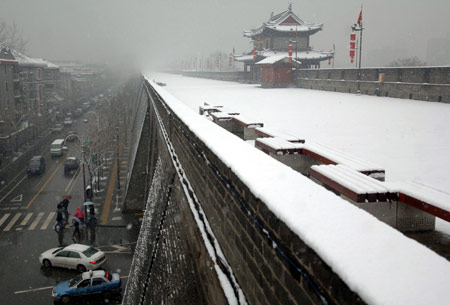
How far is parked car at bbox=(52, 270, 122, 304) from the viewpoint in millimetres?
11469

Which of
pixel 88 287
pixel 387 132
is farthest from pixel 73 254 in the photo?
pixel 387 132

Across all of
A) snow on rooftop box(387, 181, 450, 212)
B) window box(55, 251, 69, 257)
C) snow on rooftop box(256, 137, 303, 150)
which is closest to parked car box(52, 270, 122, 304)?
window box(55, 251, 69, 257)

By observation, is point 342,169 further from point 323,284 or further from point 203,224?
point 323,284

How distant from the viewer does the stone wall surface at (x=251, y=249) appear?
172 centimetres

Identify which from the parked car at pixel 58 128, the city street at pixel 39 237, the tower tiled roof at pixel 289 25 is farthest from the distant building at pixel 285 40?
the city street at pixel 39 237

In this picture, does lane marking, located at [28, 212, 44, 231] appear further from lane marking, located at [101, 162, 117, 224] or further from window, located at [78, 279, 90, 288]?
window, located at [78, 279, 90, 288]

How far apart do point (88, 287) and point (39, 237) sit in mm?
6008

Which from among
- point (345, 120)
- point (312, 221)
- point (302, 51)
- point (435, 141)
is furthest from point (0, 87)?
point (312, 221)

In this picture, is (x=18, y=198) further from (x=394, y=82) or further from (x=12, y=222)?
(x=394, y=82)

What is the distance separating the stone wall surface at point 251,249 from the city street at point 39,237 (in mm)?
9538

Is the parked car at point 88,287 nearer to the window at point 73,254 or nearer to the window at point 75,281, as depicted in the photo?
the window at point 75,281

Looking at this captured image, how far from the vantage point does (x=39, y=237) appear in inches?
650

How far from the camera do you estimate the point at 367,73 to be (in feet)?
60.8

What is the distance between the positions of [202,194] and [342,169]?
1.53m
